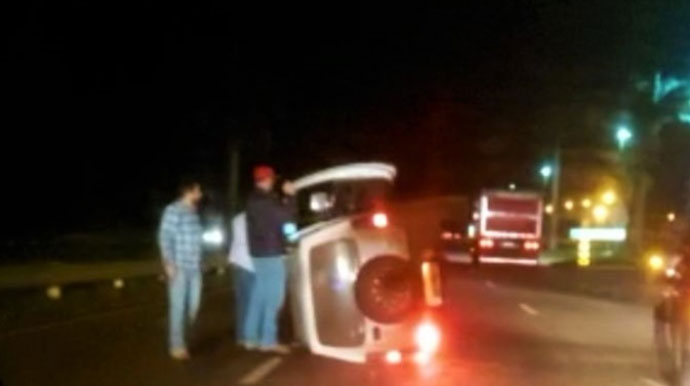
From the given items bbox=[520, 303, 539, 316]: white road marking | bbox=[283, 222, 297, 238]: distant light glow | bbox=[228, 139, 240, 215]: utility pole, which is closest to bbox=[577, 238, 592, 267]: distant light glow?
bbox=[228, 139, 240, 215]: utility pole

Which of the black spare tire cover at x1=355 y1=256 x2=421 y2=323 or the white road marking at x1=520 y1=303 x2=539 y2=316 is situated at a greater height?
the black spare tire cover at x1=355 y1=256 x2=421 y2=323

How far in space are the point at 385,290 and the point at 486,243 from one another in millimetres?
44057

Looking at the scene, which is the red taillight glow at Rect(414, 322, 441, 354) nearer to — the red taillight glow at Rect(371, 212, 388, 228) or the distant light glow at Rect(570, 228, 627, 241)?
the red taillight glow at Rect(371, 212, 388, 228)

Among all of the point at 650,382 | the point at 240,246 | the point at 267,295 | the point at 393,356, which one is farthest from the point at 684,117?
the point at 393,356

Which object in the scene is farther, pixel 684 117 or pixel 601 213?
pixel 601 213

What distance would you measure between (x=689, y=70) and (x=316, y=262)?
5423 cm

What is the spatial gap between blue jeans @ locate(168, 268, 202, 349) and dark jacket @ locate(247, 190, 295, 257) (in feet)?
2.44

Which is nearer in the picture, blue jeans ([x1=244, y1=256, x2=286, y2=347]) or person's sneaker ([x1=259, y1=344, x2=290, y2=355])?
blue jeans ([x1=244, y1=256, x2=286, y2=347])

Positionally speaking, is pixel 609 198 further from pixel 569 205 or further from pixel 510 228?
pixel 569 205

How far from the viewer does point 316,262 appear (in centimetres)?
1566

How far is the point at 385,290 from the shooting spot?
15.2 metres

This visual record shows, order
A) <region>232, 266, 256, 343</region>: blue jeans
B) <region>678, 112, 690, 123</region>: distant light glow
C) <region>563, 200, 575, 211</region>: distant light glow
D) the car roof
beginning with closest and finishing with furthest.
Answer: the car roof → <region>232, 266, 256, 343</region>: blue jeans → <region>678, 112, 690, 123</region>: distant light glow → <region>563, 200, 575, 211</region>: distant light glow

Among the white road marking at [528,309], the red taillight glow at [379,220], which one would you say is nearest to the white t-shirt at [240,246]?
the red taillight glow at [379,220]

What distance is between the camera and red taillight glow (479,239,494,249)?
2291 inches
